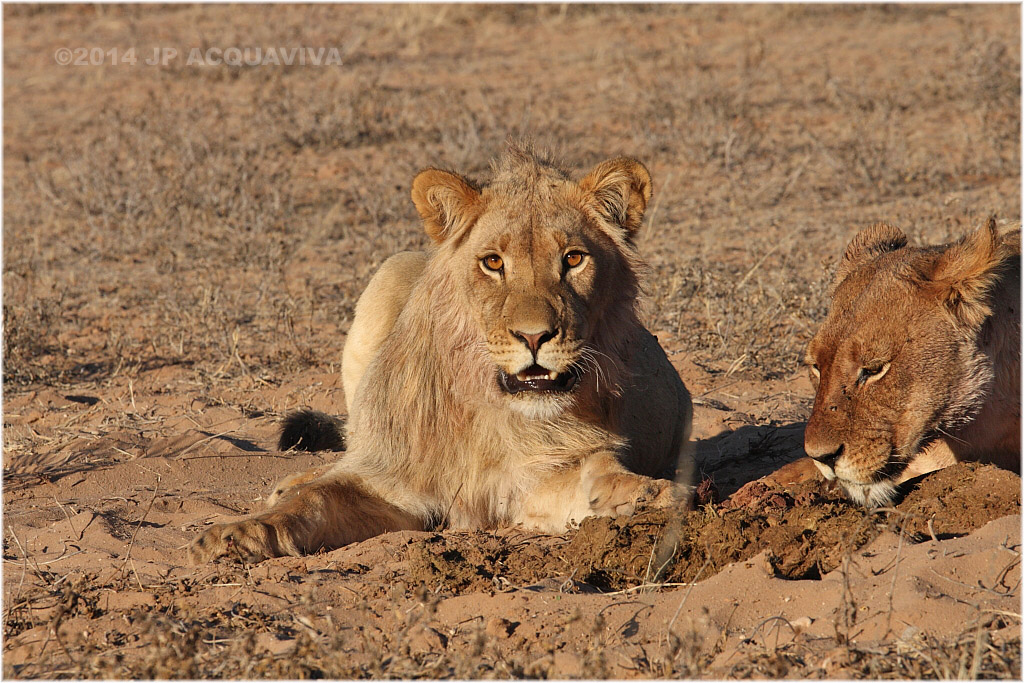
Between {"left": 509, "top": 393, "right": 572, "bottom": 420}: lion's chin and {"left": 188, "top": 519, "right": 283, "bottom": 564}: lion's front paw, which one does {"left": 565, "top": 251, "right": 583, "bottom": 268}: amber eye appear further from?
{"left": 188, "top": 519, "right": 283, "bottom": 564}: lion's front paw

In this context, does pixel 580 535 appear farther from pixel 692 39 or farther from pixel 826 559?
pixel 692 39

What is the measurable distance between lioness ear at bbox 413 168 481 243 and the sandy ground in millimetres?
1276

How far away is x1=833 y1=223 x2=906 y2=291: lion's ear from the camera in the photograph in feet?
14.1

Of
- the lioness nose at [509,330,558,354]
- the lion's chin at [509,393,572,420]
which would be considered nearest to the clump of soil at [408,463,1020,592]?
the lion's chin at [509,393,572,420]

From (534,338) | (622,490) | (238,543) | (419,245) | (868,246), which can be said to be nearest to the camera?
(534,338)

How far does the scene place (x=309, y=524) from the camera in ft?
13.5

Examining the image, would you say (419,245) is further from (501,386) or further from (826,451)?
(826,451)

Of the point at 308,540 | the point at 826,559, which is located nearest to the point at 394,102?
the point at 308,540

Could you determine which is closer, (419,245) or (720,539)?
(720,539)

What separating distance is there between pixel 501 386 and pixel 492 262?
19.0 inches

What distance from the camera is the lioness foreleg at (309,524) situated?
12.9 feet

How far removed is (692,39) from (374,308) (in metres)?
10.8

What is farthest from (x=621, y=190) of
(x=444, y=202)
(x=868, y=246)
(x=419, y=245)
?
(x=419, y=245)

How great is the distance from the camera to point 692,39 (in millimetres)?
15484
